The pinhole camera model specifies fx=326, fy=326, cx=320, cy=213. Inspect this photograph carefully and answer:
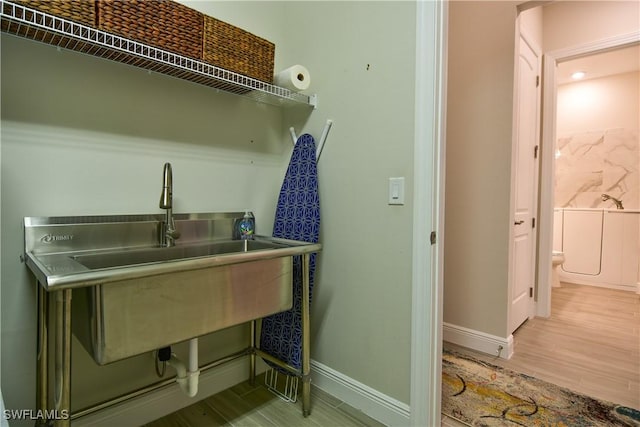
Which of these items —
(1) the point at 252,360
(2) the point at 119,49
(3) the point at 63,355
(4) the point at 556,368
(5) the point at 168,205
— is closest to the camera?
(3) the point at 63,355

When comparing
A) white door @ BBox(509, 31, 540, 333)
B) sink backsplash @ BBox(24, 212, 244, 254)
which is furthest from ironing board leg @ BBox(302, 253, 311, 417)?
white door @ BBox(509, 31, 540, 333)

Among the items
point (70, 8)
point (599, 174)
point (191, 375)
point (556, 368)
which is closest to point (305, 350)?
point (191, 375)

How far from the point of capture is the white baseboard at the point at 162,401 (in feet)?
4.47

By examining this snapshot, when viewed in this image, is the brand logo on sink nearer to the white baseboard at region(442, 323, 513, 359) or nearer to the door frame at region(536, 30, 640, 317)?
the white baseboard at region(442, 323, 513, 359)

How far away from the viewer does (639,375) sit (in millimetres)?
1976

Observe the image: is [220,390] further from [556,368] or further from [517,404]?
[556,368]

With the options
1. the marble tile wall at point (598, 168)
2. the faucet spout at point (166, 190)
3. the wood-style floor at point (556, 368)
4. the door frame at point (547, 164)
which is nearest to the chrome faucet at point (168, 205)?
the faucet spout at point (166, 190)

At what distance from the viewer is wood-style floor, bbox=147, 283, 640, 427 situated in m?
1.53

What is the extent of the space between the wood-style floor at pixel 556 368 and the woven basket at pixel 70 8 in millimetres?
1638

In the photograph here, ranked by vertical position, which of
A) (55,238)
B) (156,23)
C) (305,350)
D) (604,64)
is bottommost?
(305,350)

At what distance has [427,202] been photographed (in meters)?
1.36

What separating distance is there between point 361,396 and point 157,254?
1171 millimetres

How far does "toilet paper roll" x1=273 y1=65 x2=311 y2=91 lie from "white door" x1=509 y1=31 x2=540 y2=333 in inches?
60.8

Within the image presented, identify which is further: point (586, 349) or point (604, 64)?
point (604, 64)
